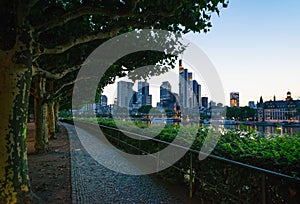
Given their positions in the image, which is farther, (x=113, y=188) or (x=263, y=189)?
(x=113, y=188)

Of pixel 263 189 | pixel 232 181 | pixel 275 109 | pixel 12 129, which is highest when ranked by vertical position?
pixel 12 129

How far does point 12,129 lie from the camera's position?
4.50 metres

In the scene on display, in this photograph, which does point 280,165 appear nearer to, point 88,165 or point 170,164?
point 170,164

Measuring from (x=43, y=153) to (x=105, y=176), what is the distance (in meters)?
5.43

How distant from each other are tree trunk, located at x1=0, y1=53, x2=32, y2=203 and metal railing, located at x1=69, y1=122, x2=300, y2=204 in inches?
127

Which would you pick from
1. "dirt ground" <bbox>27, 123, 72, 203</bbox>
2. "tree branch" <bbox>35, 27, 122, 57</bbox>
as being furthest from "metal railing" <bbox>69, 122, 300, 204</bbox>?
"tree branch" <bbox>35, 27, 122, 57</bbox>

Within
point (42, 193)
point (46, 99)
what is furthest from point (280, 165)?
point (46, 99)

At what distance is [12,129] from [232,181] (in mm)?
3786

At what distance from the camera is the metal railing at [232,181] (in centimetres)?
323

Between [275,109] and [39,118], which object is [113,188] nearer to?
[39,118]

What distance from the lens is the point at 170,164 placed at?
21.6 ft

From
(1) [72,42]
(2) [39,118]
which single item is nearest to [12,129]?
(1) [72,42]

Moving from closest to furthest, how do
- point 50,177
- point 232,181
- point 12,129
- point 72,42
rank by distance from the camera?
1. point 232,181
2. point 12,129
3. point 72,42
4. point 50,177

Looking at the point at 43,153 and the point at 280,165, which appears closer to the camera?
the point at 280,165
